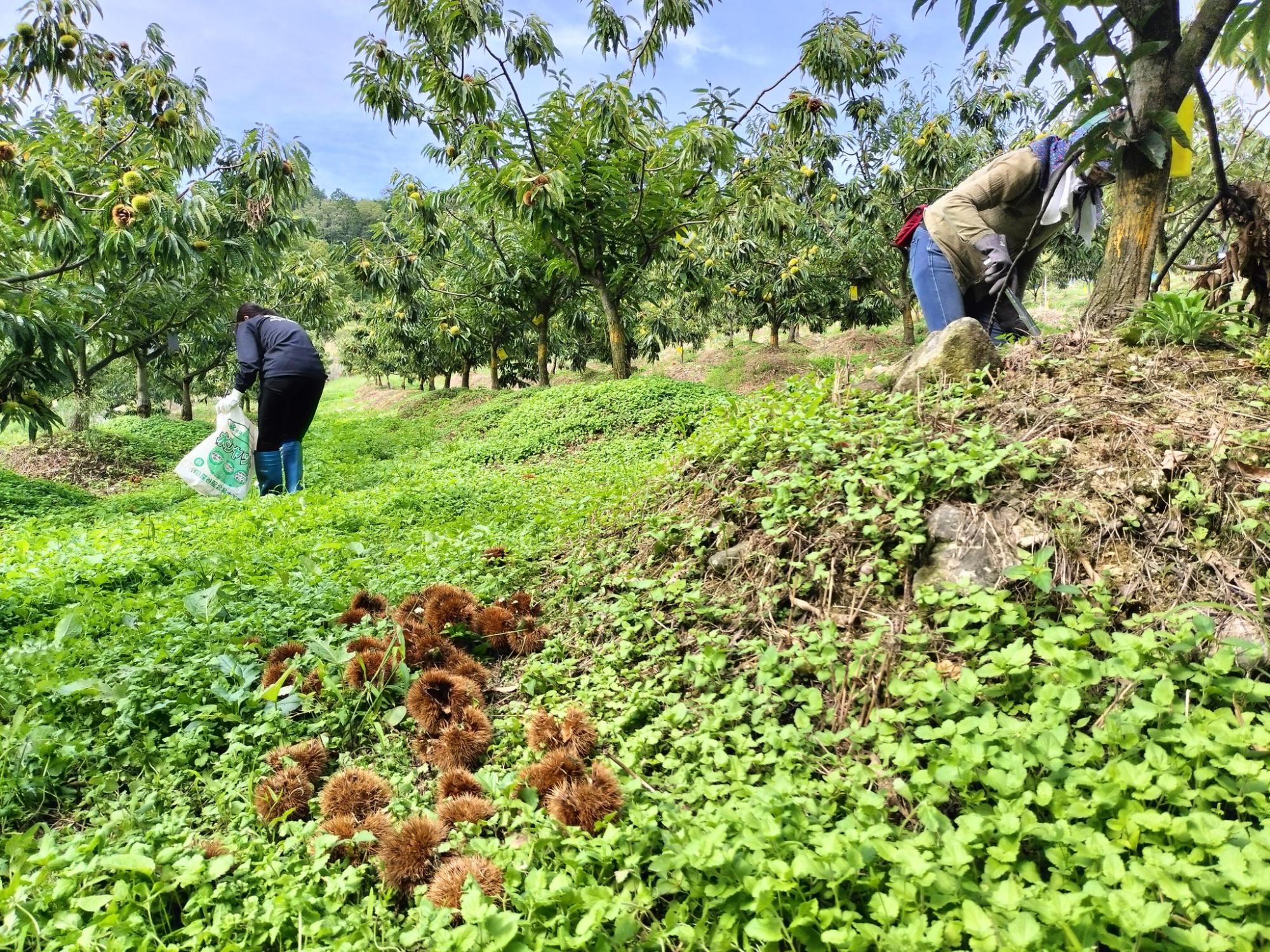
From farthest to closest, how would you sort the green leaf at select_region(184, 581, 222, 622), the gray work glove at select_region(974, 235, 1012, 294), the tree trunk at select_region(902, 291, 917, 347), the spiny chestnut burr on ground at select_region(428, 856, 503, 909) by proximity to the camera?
the tree trunk at select_region(902, 291, 917, 347) < the gray work glove at select_region(974, 235, 1012, 294) < the green leaf at select_region(184, 581, 222, 622) < the spiny chestnut burr on ground at select_region(428, 856, 503, 909)

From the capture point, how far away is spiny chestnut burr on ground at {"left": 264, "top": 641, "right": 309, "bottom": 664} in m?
2.12

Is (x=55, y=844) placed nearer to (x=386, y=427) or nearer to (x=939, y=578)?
(x=939, y=578)

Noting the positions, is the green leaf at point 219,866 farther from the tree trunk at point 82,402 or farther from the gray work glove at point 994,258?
the tree trunk at point 82,402

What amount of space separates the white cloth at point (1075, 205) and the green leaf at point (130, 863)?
432 cm

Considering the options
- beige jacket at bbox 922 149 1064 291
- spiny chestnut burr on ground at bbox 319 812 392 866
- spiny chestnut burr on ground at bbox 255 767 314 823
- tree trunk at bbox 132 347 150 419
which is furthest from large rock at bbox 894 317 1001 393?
tree trunk at bbox 132 347 150 419

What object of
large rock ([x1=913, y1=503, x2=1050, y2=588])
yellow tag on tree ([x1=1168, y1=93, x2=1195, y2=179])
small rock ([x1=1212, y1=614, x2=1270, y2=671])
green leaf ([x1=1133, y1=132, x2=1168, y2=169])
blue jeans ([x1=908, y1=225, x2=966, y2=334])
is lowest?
small rock ([x1=1212, y1=614, x2=1270, y2=671])

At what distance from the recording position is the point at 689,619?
2256 millimetres

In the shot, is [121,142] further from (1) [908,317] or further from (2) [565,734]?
(1) [908,317]

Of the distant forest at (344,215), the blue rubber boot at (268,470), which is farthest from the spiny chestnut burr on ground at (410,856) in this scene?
the distant forest at (344,215)

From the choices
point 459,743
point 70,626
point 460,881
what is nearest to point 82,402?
point 70,626

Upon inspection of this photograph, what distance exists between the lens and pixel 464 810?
153 cm

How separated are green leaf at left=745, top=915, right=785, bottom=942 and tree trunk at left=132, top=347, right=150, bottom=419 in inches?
638

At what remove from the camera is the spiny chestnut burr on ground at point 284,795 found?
1563 mm

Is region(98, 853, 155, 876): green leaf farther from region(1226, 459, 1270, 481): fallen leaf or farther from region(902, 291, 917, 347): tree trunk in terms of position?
region(902, 291, 917, 347): tree trunk
